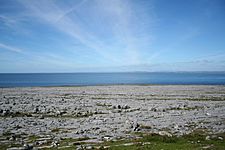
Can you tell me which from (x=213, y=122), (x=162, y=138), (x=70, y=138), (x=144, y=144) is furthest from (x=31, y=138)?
(x=213, y=122)

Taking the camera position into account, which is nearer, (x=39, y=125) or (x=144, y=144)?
(x=144, y=144)

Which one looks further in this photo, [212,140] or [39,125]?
[39,125]

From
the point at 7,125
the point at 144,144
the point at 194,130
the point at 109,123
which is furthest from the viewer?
the point at 109,123

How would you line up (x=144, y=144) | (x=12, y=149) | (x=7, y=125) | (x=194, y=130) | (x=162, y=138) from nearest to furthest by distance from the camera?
(x=12, y=149) → (x=144, y=144) → (x=162, y=138) → (x=194, y=130) → (x=7, y=125)

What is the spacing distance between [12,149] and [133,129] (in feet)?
39.3

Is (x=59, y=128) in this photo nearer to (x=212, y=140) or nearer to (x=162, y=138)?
(x=162, y=138)

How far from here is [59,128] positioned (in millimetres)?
24344

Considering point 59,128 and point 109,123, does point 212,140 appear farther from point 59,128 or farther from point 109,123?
point 59,128

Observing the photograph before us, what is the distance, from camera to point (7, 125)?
25.5m

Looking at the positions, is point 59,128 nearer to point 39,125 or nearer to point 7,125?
point 39,125

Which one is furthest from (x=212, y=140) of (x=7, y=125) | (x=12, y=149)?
(x=7, y=125)

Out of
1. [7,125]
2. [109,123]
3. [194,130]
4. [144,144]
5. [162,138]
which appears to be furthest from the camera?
[109,123]

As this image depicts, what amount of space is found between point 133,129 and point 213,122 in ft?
35.7

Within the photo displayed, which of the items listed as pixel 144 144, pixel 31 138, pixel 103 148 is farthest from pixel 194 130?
pixel 31 138
